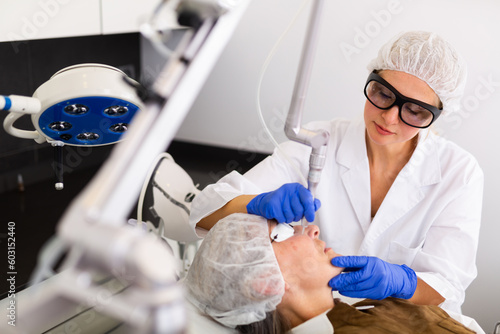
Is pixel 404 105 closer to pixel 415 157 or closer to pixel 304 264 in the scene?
pixel 415 157

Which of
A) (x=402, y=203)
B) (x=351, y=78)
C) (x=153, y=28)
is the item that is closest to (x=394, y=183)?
(x=402, y=203)

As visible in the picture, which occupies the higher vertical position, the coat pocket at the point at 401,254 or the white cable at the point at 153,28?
the white cable at the point at 153,28

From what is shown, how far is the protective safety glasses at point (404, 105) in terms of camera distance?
60.6 inches

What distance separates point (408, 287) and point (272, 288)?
430 mm

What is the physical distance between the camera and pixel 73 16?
6.55ft

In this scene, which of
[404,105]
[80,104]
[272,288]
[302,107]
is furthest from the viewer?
[404,105]

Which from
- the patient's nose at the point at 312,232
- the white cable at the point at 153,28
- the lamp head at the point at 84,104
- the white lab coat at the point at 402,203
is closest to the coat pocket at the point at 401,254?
the white lab coat at the point at 402,203

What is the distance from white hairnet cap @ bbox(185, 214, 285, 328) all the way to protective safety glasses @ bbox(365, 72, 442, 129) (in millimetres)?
593

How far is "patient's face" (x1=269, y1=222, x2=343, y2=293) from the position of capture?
1347 mm

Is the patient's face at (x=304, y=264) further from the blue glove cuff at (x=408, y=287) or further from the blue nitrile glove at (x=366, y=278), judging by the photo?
the blue glove cuff at (x=408, y=287)

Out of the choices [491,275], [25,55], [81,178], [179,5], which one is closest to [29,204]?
[81,178]

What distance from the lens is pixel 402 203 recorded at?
5.73ft

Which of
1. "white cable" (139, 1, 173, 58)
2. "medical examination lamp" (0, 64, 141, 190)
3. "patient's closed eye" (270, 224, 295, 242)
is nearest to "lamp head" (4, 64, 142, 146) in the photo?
"medical examination lamp" (0, 64, 141, 190)

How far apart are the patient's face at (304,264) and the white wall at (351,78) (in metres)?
0.97
